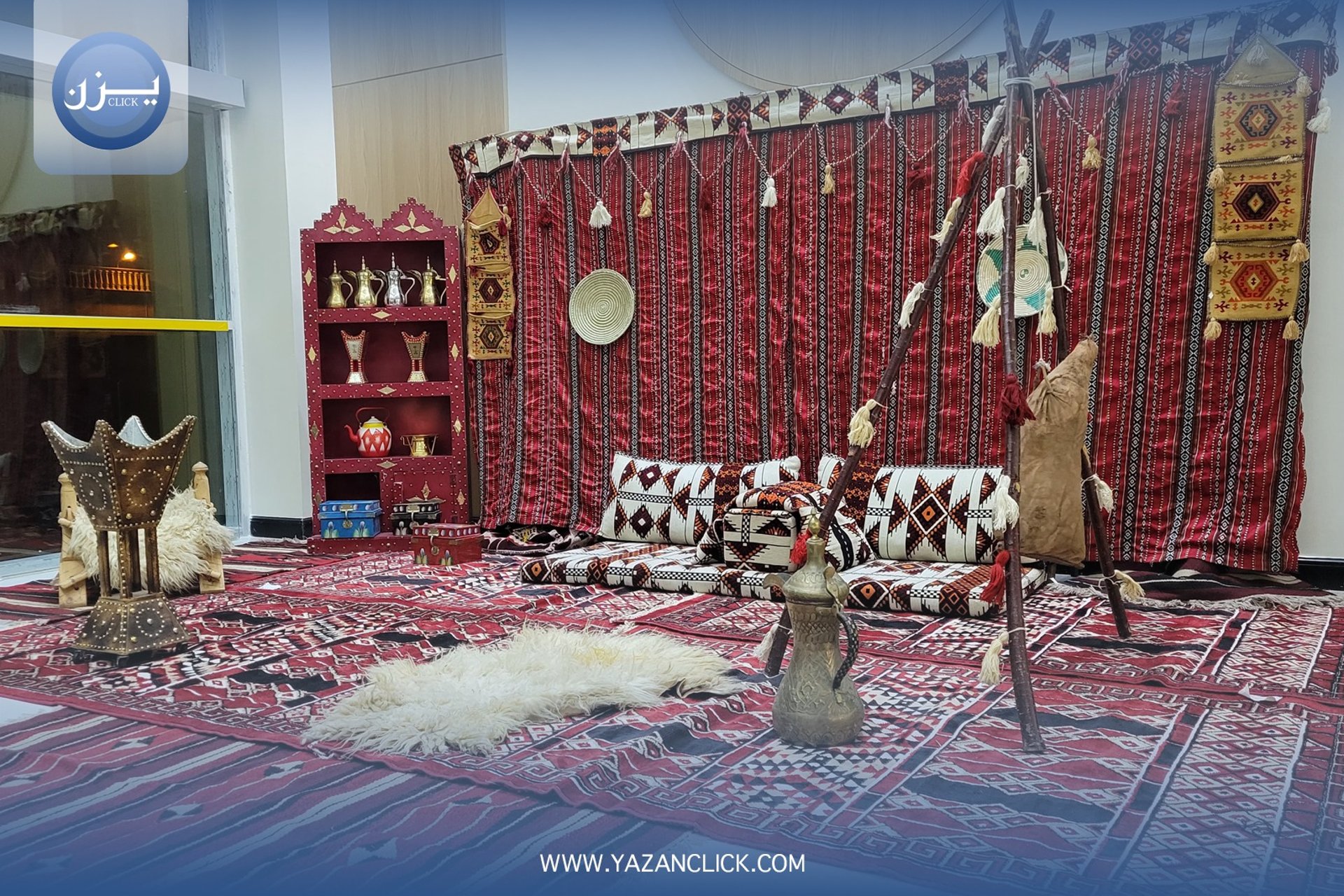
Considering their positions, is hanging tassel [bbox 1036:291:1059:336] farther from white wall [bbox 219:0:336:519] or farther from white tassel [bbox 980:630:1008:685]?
white wall [bbox 219:0:336:519]

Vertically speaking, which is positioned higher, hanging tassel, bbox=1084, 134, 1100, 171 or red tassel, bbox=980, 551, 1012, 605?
hanging tassel, bbox=1084, 134, 1100, 171

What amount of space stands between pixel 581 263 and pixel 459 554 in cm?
173

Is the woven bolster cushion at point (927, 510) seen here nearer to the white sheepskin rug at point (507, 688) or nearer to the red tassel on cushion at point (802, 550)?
the white sheepskin rug at point (507, 688)

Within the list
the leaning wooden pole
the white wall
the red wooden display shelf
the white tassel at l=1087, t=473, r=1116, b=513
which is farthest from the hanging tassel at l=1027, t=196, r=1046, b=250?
the white wall

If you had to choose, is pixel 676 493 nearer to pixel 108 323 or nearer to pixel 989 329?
pixel 989 329

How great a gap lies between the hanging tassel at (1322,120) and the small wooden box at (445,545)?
160 inches

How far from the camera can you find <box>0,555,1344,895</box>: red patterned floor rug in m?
2.00

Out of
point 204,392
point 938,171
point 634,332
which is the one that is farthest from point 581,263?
point 204,392

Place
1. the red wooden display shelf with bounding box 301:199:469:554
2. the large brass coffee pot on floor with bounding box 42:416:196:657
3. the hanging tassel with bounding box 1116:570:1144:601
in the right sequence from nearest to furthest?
the hanging tassel with bounding box 1116:570:1144:601 → the large brass coffee pot on floor with bounding box 42:416:196:657 → the red wooden display shelf with bounding box 301:199:469:554

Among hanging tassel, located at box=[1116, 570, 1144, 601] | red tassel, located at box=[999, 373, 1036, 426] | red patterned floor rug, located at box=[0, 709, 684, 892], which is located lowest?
red patterned floor rug, located at box=[0, 709, 684, 892]

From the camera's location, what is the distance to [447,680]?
2.96 m

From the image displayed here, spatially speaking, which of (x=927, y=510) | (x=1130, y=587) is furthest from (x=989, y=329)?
(x=927, y=510)

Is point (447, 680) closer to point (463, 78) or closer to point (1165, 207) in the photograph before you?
point (1165, 207)

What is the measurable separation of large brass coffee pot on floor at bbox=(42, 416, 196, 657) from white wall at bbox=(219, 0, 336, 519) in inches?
114
